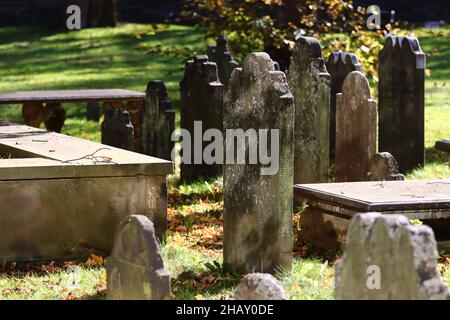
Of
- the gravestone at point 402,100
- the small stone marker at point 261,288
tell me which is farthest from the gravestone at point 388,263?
the gravestone at point 402,100

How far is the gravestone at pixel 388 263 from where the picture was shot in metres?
5.44

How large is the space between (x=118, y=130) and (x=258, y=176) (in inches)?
194

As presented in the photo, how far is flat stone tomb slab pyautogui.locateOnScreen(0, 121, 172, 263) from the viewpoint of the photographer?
9.20 m

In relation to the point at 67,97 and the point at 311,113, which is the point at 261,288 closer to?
the point at 311,113

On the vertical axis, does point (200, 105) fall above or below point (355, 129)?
above

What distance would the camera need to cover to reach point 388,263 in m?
5.57

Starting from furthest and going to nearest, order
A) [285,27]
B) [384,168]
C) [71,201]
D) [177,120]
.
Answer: [177,120]
[285,27]
[384,168]
[71,201]

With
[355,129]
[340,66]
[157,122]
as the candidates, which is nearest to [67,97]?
[157,122]

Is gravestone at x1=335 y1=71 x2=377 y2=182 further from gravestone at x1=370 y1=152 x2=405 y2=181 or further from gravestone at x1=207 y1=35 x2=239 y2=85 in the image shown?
gravestone at x1=207 y1=35 x2=239 y2=85

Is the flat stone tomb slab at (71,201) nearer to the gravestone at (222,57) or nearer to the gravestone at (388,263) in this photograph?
the gravestone at (388,263)

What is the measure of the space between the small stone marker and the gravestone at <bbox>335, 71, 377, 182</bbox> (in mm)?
5366

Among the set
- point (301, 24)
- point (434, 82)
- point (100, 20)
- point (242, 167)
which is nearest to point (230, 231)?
point (242, 167)
